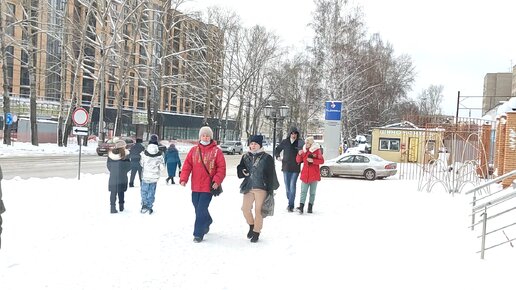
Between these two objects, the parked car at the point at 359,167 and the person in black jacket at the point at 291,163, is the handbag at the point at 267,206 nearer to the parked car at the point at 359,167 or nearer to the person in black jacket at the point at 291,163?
the person in black jacket at the point at 291,163

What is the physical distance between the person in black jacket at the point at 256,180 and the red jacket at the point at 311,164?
2322mm

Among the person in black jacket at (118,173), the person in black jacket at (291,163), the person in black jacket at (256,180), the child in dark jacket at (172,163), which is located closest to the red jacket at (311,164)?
the person in black jacket at (291,163)

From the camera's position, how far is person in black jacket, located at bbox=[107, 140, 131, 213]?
27.3ft

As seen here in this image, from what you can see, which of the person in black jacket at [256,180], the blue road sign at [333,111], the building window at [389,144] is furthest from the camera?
the building window at [389,144]

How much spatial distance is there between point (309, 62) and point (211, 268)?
3087cm

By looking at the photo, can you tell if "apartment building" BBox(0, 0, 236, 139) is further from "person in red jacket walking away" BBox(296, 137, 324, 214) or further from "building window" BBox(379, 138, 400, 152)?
"person in red jacket walking away" BBox(296, 137, 324, 214)

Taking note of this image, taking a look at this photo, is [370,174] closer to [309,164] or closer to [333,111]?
[333,111]

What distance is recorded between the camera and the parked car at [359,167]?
2098 cm

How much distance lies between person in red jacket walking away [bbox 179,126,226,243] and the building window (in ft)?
102

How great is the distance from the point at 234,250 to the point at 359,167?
16.0 metres

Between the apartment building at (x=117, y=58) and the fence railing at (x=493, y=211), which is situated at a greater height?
the apartment building at (x=117, y=58)

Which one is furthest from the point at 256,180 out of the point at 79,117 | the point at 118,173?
the point at 79,117

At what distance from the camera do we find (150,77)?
33.8 m

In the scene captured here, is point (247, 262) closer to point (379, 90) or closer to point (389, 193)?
point (389, 193)
